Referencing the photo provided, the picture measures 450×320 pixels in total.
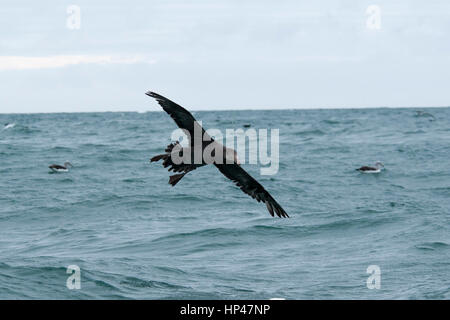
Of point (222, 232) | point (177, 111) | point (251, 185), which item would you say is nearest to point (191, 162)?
point (177, 111)

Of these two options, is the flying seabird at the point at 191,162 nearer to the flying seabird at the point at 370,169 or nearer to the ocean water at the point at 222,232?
the ocean water at the point at 222,232

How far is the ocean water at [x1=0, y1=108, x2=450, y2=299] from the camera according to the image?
13.2 m

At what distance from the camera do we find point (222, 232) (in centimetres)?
1788

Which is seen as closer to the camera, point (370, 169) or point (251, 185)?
point (251, 185)

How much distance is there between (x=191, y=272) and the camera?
1419 centimetres

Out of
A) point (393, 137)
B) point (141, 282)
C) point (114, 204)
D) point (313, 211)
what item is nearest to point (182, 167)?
point (141, 282)

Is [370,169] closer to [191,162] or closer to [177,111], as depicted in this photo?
[191,162]

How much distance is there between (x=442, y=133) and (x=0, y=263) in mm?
40380

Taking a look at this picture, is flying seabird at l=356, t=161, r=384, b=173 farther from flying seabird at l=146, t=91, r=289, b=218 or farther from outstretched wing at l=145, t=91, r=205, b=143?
outstretched wing at l=145, t=91, r=205, b=143

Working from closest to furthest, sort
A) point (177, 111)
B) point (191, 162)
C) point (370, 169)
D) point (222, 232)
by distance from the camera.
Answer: point (177, 111)
point (191, 162)
point (222, 232)
point (370, 169)

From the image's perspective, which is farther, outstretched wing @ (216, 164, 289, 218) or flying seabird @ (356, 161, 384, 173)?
flying seabird @ (356, 161, 384, 173)

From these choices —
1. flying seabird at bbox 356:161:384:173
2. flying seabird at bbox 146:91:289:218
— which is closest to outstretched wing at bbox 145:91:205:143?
flying seabird at bbox 146:91:289:218

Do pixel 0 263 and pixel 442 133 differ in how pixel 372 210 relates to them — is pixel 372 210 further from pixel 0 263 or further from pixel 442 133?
pixel 442 133
